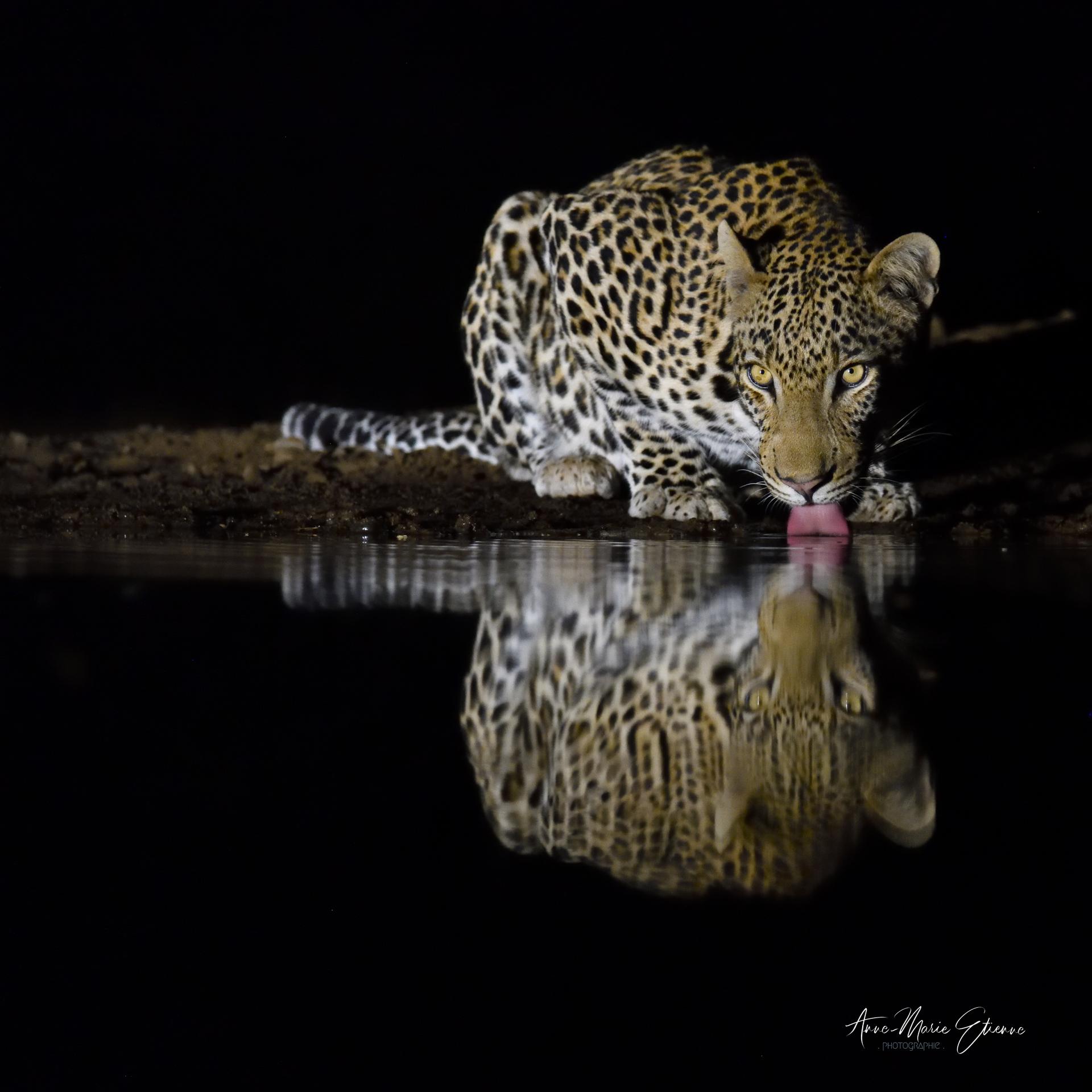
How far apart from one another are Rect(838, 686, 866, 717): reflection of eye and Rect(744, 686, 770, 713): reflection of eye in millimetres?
119

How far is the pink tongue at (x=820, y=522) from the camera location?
5742 millimetres

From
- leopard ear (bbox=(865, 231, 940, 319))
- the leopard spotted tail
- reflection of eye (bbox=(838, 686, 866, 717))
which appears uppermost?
leopard ear (bbox=(865, 231, 940, 319))

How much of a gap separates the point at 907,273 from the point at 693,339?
94cm

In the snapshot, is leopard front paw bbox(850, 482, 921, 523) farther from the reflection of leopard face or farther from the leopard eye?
the reflection of leopard face

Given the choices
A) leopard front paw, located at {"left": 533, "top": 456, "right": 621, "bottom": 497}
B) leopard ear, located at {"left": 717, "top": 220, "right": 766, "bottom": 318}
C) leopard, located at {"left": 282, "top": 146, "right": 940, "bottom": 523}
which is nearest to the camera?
leopard, located at {"left": 282, "top": 146, "right": 940, "bottom": 523}

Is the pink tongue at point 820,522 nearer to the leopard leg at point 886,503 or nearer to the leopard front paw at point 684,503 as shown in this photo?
the leopard leg at point 886,503

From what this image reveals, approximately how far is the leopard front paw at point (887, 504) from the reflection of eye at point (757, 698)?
3.58 metres

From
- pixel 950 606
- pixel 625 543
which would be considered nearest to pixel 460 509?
pixel 625 543

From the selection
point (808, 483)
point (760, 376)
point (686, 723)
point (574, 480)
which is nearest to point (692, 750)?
point (686, 723)

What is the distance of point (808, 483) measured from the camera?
18.0 feet

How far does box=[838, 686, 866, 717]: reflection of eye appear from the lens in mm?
2596

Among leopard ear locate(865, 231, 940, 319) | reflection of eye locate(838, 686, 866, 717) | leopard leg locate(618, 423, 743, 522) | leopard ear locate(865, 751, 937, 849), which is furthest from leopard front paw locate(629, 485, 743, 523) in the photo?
leopard ear locate(865, 751, 937, 849)

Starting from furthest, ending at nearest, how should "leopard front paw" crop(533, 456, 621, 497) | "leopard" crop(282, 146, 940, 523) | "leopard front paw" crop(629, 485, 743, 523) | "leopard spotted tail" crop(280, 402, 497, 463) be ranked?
"leopard spotted tail" crop(280, 402, 497, 463) < "leopard front paw" crop(533, 456, 621, 497) < "leopard front paw" crop(629, 485, 743, 523) < "leopard" crop(282, 146, 940, 523)

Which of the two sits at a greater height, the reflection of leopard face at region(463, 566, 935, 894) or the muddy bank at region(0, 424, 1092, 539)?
the muddy bank at region(0, 424, 1092, 539)
